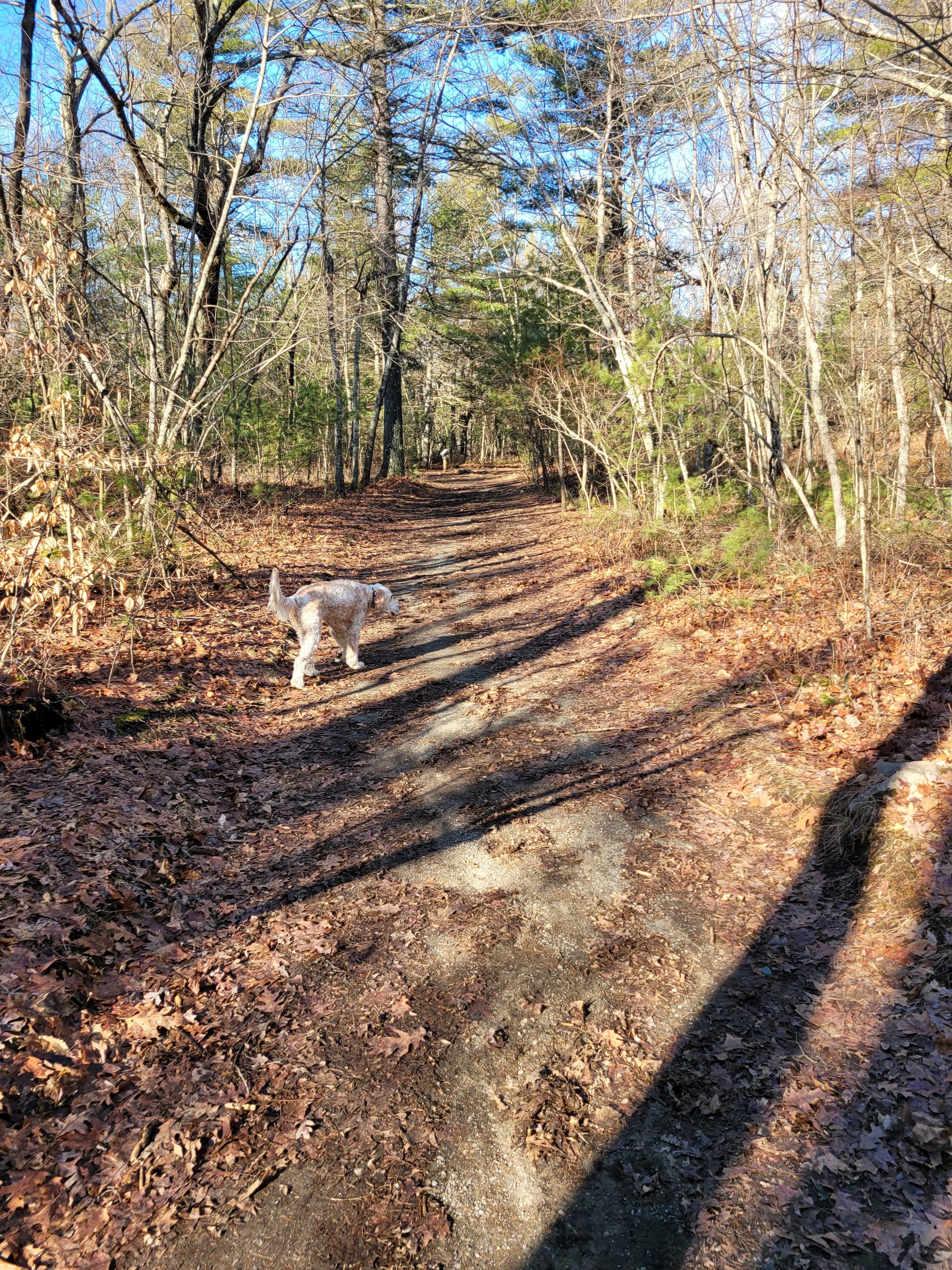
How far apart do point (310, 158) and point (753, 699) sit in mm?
13720

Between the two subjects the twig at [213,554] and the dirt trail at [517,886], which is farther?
the twig at [213,554]

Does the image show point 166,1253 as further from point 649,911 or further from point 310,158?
point 310,158

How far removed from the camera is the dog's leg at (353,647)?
341 inches

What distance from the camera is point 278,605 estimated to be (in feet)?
25.2

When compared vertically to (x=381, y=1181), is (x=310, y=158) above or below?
above

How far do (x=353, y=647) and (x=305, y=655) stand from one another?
0.77 meters

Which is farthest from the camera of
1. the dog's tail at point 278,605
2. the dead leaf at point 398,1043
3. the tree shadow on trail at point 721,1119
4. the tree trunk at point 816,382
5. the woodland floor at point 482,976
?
the tree trunk at point 816,382

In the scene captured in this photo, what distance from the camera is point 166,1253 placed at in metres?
2.60

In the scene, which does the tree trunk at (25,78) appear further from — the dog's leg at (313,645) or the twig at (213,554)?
the dog's leg at (313,645)

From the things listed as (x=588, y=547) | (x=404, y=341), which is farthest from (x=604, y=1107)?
(x=404, y=341)

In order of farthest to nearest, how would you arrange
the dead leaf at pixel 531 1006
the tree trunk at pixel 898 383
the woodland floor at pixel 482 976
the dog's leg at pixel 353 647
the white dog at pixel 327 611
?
the dog's leg at pixel 353 647, the white dog at pixel 327 611, the tree trunk at pixel 898 383, the dead leaf at pixel 531 1006, the woodland floor at pixel 482 976

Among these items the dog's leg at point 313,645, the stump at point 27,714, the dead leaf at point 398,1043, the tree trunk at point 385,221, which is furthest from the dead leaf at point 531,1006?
the tree trunk at point 385,221

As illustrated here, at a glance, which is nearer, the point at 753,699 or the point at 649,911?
the point at 649,911

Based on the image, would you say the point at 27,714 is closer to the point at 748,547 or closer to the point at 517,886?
the point at 517,886
